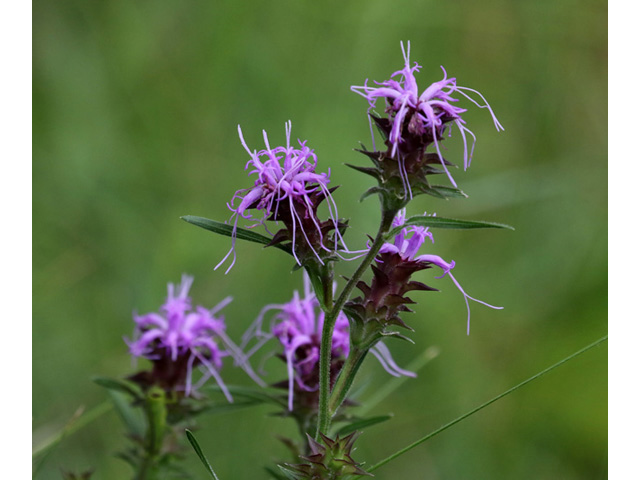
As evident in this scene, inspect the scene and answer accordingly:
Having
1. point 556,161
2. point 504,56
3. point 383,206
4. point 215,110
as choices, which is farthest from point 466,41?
point 383,206

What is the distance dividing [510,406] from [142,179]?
1606 millimetres

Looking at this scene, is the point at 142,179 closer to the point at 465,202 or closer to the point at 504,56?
the point at 465,202

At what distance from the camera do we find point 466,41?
3.19 meters

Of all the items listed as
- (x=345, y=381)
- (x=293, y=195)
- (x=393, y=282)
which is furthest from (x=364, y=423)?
(x=293, y=195)

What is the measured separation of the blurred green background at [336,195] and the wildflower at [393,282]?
1.18 metres

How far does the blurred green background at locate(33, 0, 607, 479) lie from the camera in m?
2.40

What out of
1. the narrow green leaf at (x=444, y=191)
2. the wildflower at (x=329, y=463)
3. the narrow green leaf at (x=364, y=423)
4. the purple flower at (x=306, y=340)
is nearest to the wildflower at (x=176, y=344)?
the purple flower at (x=306, y=340)

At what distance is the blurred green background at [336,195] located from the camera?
240 centimetres

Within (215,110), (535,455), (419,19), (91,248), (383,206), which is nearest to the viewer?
(383,206)

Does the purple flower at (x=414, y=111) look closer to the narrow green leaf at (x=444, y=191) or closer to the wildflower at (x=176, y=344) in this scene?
the narrow green leaf at (x=444, y=191)

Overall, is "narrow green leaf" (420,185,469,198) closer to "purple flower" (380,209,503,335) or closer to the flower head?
"purple flower" (380,209,503,335)

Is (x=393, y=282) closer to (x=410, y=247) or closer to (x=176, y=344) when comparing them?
(x=410, y=247)

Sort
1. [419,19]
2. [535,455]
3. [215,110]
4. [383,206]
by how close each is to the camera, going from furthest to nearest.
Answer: [419,19] < [215,110] < [535,455] < [383,206]

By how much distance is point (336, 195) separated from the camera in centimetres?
278
